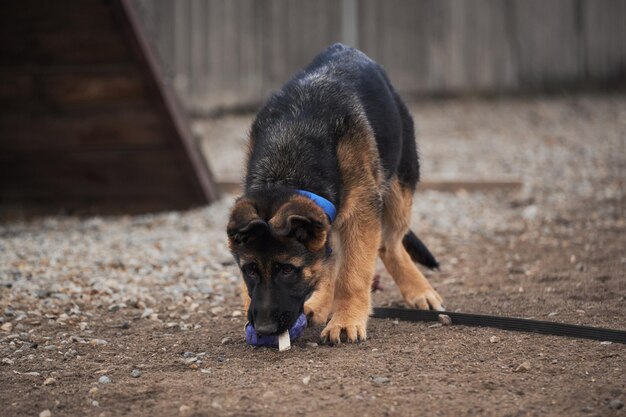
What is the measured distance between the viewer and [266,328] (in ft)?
14.4

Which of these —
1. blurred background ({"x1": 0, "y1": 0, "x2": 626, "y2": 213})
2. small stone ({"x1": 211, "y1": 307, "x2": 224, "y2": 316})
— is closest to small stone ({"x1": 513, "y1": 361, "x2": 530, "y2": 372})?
small stone ({"x1": 211, "y1": 307, "x2": 224, "y2": 316})

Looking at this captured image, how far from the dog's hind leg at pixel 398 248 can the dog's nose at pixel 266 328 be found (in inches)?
60.2

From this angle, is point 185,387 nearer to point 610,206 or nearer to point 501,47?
point 610,206

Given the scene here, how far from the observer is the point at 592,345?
4.51 meters

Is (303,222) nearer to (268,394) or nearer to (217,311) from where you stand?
(268,394)

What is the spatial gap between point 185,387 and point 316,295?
4.46 feet

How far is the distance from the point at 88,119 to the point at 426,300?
5113 mm

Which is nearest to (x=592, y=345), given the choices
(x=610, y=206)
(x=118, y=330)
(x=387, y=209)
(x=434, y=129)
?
(x=387, y=209)

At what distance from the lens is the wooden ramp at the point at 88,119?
8.70 metres

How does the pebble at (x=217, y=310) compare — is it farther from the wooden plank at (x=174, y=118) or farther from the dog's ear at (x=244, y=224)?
the wooden plank at (x=174, y=118)

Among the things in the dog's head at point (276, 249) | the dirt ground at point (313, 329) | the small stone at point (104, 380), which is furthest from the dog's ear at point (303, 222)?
the small stone at point (104, 380)

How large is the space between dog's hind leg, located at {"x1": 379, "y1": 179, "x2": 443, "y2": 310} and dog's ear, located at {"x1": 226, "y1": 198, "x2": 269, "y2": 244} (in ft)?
4.94

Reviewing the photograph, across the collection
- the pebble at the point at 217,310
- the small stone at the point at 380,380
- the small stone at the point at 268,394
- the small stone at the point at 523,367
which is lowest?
the pebble at the point at 217,310

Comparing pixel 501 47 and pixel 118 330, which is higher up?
pixel 501 47
